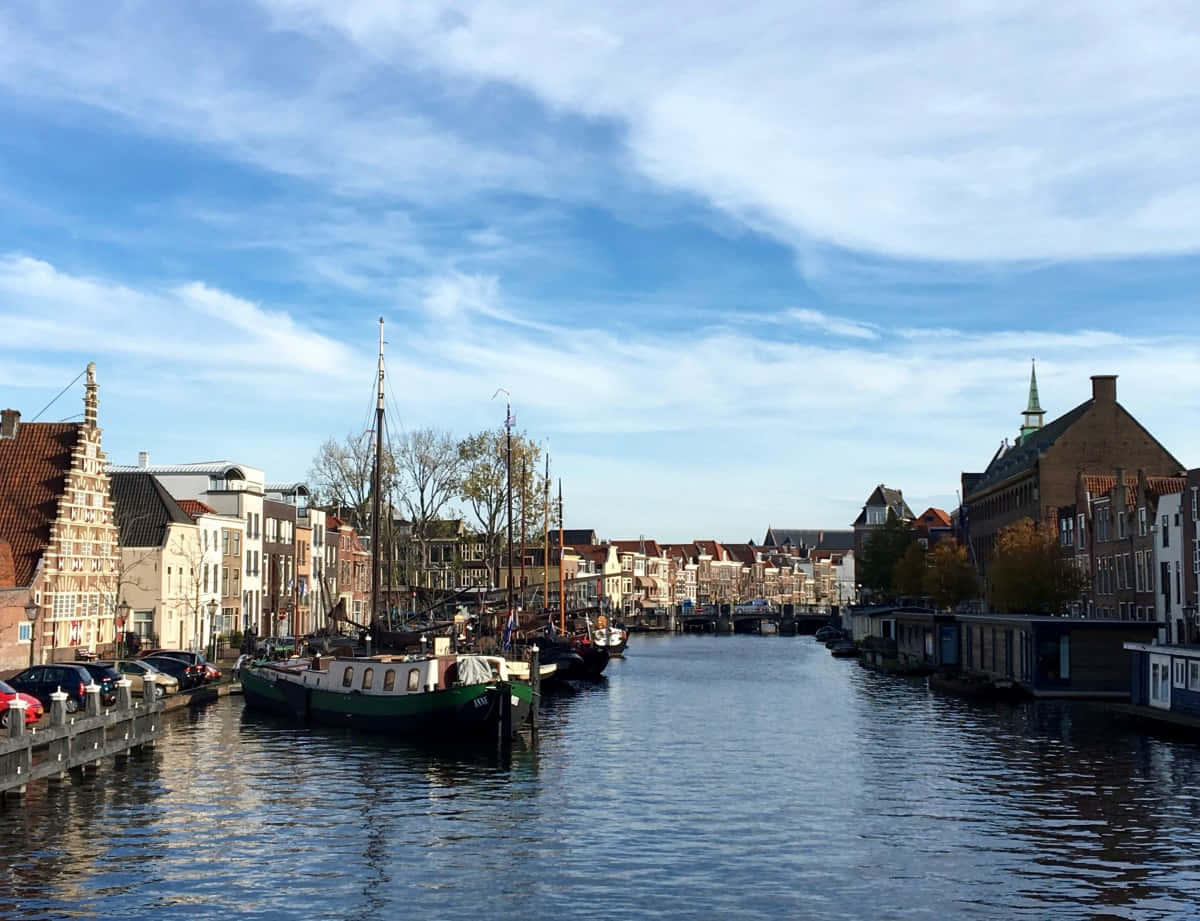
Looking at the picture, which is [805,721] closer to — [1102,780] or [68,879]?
[1102,780]

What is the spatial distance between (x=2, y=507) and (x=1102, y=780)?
59105 mm

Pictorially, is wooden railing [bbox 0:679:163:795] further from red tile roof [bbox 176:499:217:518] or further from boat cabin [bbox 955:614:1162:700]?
red tile roof [bbox 176:499:217:518]

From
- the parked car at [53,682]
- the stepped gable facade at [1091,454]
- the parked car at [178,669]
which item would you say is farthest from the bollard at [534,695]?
the stepped gable facade at [1091,454]

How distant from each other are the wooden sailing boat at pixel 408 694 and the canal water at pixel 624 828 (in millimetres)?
1752

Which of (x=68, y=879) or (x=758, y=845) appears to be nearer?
(x=68, y=879)

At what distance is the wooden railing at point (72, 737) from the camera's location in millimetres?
35906

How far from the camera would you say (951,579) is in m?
Result: 124

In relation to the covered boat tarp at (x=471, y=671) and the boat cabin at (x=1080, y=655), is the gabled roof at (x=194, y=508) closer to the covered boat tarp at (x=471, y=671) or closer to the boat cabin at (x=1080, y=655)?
the covered boat tarp at (x=471, y=671)

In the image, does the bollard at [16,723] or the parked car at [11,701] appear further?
the parked car at [11,701]

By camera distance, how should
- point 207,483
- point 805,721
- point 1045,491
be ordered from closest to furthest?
point 805,721 → point 207,483 → point 1045,491

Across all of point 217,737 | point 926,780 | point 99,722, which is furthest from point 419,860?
point 217,737

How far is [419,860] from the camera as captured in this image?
106 feet

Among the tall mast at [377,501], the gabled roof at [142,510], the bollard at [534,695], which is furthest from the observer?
the gabled roof at [142,510]

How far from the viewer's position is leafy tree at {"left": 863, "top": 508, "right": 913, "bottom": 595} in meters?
156
